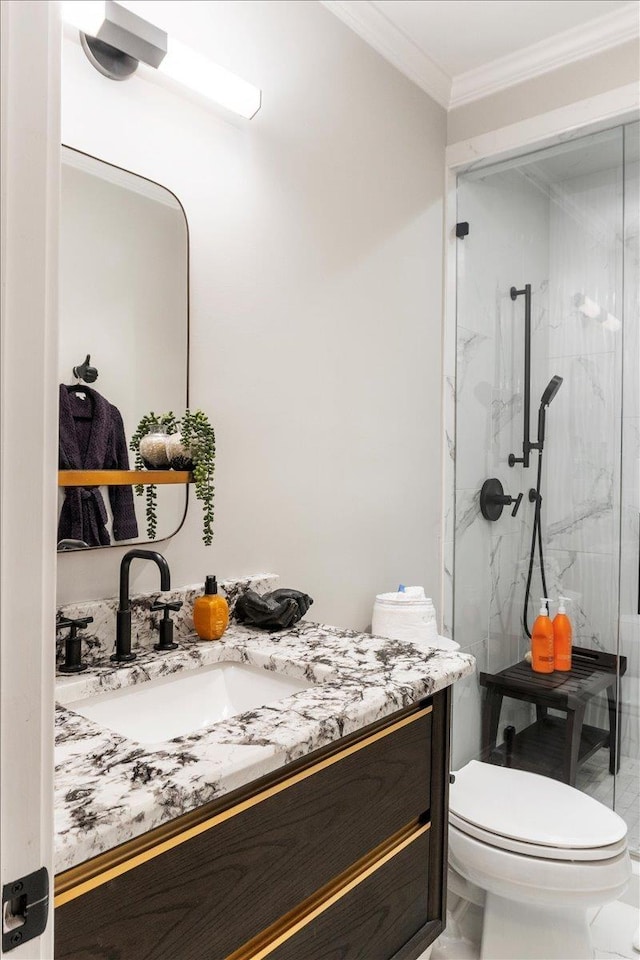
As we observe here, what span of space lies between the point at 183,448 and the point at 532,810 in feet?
4.11

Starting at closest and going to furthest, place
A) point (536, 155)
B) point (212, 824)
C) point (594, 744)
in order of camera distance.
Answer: point (212, 824) < point (594, 744) < point (536, 155)

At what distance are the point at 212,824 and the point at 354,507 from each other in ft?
3.92

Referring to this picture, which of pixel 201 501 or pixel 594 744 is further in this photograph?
pixel 594 744

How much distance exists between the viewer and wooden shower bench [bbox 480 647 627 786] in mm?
2107

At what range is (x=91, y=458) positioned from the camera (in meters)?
1.30

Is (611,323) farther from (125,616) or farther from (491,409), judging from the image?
(125,616)

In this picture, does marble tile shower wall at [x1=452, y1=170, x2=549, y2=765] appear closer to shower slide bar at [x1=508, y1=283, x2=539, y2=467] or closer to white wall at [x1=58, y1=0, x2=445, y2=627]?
shower slide bar at [x1=508, y1=283, x2=539, y2=467]

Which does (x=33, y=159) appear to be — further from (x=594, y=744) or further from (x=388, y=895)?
(x=594, y=744)

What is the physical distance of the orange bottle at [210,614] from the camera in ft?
4.60

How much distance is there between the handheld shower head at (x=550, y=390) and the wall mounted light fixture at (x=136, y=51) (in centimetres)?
130

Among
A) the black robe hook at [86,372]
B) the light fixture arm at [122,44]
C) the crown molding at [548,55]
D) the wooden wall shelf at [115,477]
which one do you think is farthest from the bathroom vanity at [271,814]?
the crown molding at [548,55]

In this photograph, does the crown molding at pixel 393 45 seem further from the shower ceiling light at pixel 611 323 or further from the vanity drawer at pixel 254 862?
the vanity drawer at pixel 254 862

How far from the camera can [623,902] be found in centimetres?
195

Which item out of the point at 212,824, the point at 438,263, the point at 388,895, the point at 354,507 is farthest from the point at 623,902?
the point at 438,263
